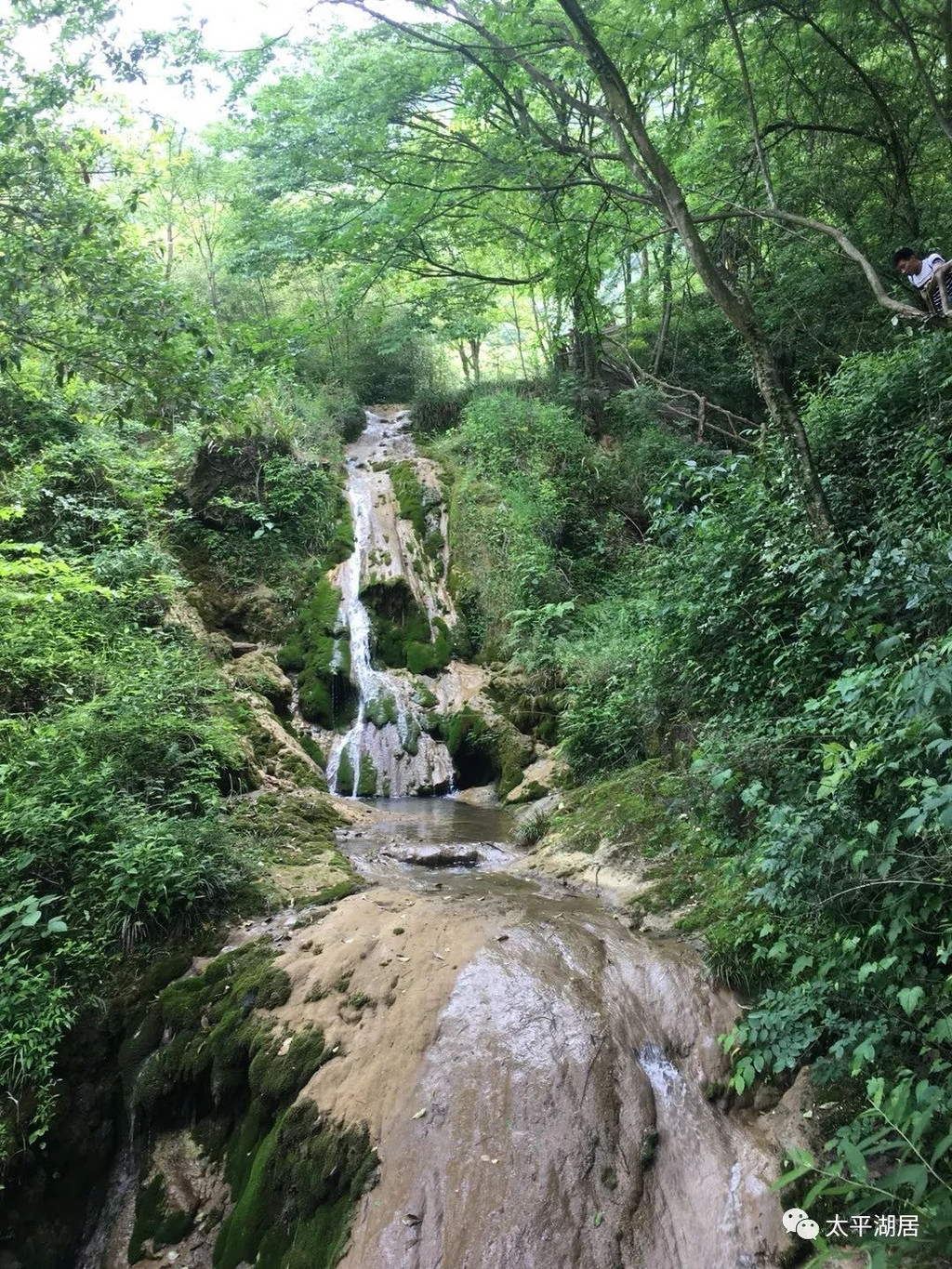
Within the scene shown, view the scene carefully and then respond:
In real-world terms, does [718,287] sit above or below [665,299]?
below

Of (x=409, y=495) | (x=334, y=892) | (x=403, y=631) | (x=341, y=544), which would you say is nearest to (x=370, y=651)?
(x=403, y=631)

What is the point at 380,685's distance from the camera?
1106 centimetres

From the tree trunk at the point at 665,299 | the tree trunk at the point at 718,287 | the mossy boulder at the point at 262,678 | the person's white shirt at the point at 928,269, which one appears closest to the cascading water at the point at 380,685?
the mossy boulder at the point at 262,678

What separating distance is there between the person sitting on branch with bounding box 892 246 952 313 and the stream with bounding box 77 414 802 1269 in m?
6.14

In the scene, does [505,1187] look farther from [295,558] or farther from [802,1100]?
[295,558]

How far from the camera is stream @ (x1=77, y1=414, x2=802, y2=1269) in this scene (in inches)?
114

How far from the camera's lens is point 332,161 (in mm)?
7441

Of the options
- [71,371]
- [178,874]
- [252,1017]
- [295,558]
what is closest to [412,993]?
[252,1017]

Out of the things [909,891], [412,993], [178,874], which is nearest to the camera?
[909,891]

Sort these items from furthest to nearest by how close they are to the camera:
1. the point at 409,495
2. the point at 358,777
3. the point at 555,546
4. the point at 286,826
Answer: the point at 409,495
the point at 555,546
the point at 358,777
the point at 286,826

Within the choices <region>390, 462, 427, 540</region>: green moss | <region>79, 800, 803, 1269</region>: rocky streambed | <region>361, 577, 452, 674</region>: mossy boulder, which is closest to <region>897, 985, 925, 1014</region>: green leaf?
<region>79, 800, 803, 1269</region>: rocky streambed

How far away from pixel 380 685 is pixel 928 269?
8.60 m

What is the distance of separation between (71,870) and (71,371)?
462 cm

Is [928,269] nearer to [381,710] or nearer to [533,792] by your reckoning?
[533,792]
